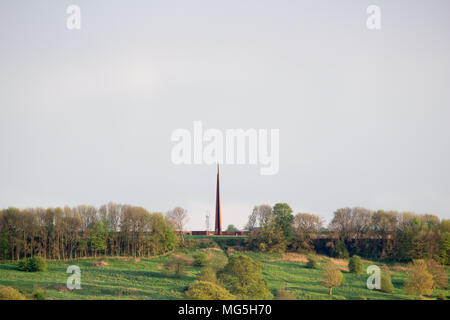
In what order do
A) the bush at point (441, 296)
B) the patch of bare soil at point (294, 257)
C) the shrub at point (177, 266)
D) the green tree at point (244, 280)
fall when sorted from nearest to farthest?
1. the green tree at point (244, 280)
2. the bush at point (441, 296)
3. the shrub at point (177, 266)
4. the patch of bare soil at point (294, 257)

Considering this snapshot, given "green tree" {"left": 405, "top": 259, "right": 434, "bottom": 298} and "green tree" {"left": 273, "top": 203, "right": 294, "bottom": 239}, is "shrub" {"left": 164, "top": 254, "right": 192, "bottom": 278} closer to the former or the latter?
"green tree" {"left": 273, "top": 203, "right": 294, "bottom": 239}

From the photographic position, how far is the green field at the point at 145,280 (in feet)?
211

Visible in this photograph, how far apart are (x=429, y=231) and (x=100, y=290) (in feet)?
222

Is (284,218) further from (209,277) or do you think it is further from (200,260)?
(209,277)

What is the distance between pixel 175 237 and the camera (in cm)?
10069

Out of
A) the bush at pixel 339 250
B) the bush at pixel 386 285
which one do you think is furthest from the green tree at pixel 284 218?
the bush at pixel 386 285

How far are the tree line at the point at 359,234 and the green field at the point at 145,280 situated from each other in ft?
26.6

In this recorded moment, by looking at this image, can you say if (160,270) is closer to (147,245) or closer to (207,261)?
(207,261)

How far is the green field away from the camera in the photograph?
64312 mm

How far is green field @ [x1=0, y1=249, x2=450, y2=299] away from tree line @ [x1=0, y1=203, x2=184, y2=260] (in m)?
4.27

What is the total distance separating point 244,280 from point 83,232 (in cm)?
4730

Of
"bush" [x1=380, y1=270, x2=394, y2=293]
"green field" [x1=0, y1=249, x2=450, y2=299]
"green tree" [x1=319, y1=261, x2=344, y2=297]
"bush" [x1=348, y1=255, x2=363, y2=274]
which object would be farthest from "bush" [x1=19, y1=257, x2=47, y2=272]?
"bush" [x1=380, y1=270, x2=394, y2=293]

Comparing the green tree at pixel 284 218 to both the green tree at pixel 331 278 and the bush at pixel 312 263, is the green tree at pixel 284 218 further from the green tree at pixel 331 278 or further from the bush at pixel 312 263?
the green tree at pixel 331 278
